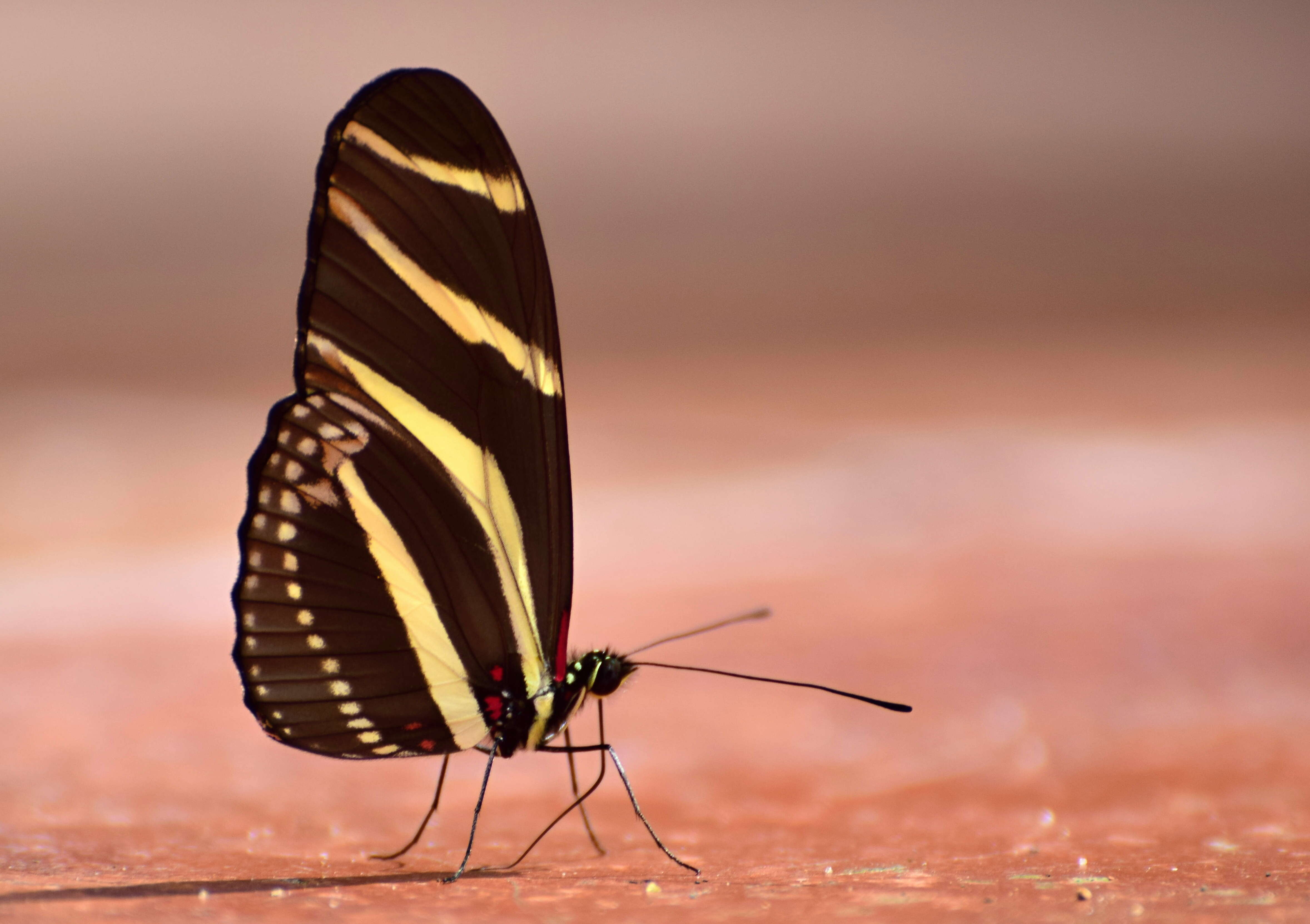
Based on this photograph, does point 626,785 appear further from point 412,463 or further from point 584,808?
point 412,463

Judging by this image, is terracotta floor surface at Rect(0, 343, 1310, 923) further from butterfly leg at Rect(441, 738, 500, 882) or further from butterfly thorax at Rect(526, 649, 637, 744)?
butterfly thorax at Rect(526, 649, 637, 744)

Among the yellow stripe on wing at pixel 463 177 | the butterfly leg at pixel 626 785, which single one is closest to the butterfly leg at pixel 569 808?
the butterfly leg at pixel 626 785

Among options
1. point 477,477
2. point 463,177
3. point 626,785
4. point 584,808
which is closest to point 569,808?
point 626,785

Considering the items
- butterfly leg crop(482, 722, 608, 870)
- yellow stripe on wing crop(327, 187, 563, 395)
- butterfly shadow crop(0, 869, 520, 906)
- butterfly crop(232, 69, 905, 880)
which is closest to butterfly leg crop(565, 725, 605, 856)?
butterfly leg crop(482, 722, 608, 870)

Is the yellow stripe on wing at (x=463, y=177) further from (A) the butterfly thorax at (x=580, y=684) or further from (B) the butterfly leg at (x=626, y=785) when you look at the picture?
(B) the butterfly leg at (x=626, y=785)

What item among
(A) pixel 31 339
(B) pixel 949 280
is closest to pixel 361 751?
(A) pixel 31 339
